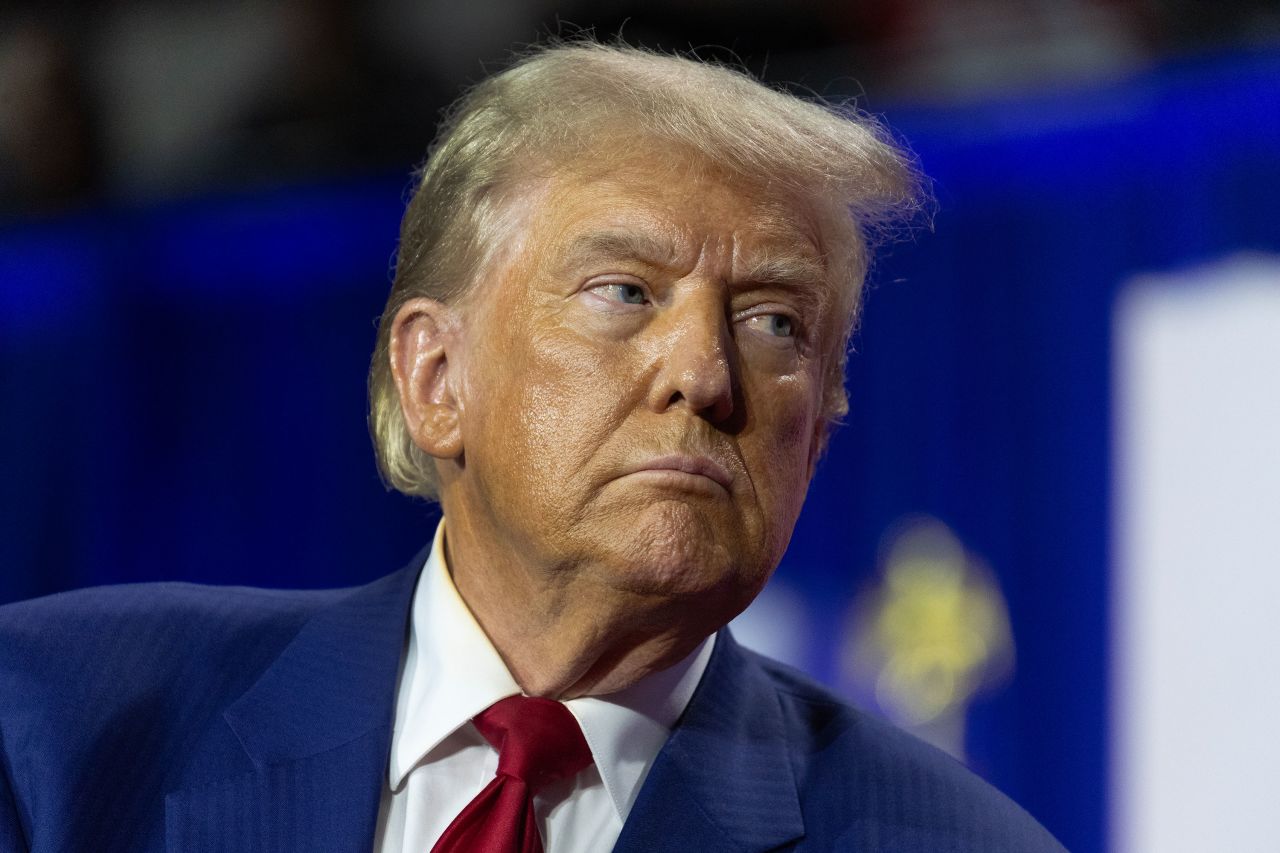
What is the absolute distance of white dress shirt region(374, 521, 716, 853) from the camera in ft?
5.43

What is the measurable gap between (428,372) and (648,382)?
0.34m

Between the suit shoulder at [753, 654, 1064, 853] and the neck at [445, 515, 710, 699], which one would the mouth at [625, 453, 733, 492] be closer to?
the neck at [445, 515, 710, 699]

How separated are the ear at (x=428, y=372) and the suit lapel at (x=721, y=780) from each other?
41 cm

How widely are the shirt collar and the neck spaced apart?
24mm

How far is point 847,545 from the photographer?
12.3ft

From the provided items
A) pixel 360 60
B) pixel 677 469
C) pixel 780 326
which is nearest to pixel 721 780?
pixel 677 469

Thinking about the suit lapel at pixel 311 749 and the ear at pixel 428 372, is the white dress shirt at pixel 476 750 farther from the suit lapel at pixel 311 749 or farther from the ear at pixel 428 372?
the ear at pixel 428 372

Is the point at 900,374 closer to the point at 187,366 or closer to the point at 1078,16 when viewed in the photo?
the point at 1078,16

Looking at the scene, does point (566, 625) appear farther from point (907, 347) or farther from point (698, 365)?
point (907, 347)

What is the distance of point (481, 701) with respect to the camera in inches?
66.2

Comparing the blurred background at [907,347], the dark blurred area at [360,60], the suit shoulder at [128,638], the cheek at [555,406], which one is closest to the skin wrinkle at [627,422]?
the cheek at [555,406]

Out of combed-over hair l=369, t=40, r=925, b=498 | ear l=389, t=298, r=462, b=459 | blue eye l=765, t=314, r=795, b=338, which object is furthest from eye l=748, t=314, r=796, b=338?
ear l=389, t=298, r=462, b=459

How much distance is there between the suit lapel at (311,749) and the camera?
1575mm

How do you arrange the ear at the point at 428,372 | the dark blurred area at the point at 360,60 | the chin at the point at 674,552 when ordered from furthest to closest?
the dark blurred area at the point at 360,60, the ear at the point at 428,372, the chin at the point at 674,552
